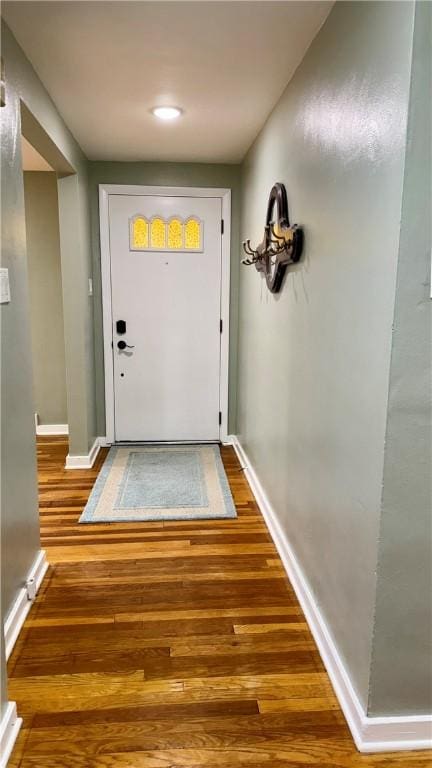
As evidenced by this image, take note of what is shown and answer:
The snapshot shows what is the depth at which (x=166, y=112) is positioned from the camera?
2723mm

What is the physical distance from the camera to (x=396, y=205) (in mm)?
1228

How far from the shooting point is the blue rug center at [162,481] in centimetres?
314

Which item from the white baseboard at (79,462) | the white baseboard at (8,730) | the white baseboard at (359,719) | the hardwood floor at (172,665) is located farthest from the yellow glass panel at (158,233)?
the white baseboard at (8,730)

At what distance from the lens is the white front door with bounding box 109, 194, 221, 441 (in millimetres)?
4000

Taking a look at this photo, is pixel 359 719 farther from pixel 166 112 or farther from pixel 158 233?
pixel 158 233

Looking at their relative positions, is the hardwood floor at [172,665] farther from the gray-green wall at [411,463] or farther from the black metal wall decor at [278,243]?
the black metal wall decor at [278,243]

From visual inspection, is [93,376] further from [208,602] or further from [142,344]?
[208,602]

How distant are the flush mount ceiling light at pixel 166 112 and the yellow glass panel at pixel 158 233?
3.95 feet

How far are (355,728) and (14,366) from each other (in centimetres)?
166

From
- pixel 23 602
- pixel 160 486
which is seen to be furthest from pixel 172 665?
pixel 160 486

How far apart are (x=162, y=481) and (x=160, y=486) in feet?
0.29

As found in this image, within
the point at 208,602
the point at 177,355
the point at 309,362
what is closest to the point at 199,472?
the point at 177,355

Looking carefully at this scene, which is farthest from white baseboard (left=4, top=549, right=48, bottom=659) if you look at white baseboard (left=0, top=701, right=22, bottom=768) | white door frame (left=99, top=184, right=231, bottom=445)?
white door frame (left=99, top=184, right=231, bottom=445)

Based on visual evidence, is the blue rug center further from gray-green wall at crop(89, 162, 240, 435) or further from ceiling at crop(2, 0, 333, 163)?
ceiling at crop(2, 0, 333, 163)
